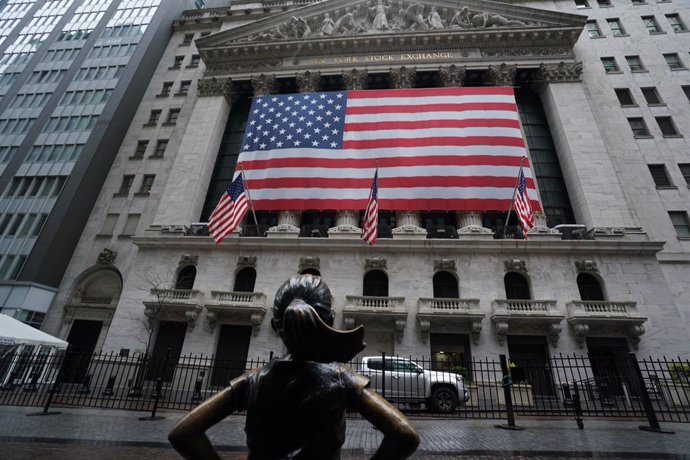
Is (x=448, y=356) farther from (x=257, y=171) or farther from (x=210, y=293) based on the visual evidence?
(x=257, y=171)

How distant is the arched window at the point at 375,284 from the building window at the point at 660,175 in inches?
781

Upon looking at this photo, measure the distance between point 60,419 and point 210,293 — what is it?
11958 mm

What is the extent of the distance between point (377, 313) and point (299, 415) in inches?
673

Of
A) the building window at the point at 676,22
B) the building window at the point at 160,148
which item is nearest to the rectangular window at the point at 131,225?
the building window at the point at 160,148

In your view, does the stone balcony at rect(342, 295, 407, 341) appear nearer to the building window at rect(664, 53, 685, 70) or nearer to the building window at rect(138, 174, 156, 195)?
the building window at rect(138, 174, 156, 195)

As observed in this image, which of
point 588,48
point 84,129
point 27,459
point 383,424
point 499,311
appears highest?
point 588,48

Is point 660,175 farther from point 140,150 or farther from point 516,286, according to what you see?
point 140,150

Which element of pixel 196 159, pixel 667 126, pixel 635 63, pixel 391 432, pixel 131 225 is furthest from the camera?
pixel 635 63

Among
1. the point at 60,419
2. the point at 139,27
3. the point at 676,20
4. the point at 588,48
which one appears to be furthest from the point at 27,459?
the point at 676,20

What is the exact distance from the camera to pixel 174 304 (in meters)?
19.5

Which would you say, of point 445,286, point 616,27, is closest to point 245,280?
point 445,286

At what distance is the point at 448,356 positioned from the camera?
17.4m

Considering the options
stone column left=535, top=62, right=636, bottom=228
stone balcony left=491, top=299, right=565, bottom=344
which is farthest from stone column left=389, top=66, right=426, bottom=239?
stone column left=535, top=62, right=636, bottom=228

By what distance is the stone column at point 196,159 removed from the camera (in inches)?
947
